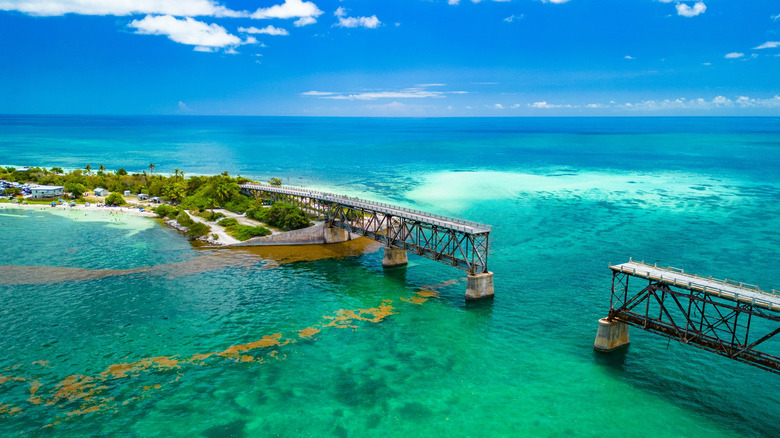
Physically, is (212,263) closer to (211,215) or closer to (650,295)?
(211,215)

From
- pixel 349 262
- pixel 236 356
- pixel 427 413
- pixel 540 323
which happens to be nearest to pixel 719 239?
pixel 540 323

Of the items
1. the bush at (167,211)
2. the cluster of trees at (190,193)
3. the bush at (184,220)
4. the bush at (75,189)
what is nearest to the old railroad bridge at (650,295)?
the cluster of trees at (190,193)

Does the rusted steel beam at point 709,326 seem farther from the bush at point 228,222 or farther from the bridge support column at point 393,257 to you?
the bush at point 228,222

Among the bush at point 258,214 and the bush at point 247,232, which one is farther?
the bush at point 258,214

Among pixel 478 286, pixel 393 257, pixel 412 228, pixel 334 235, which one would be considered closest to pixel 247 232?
pixel 334 235

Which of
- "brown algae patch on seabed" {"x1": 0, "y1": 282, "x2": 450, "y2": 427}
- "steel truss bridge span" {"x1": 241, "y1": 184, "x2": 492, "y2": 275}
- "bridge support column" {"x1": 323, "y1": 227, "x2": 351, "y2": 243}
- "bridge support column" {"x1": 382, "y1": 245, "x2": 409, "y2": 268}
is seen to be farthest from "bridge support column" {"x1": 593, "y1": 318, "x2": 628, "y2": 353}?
"bridge support column" {"x1": 323, "y1": 227, "x2": 351, "y2": 243}
